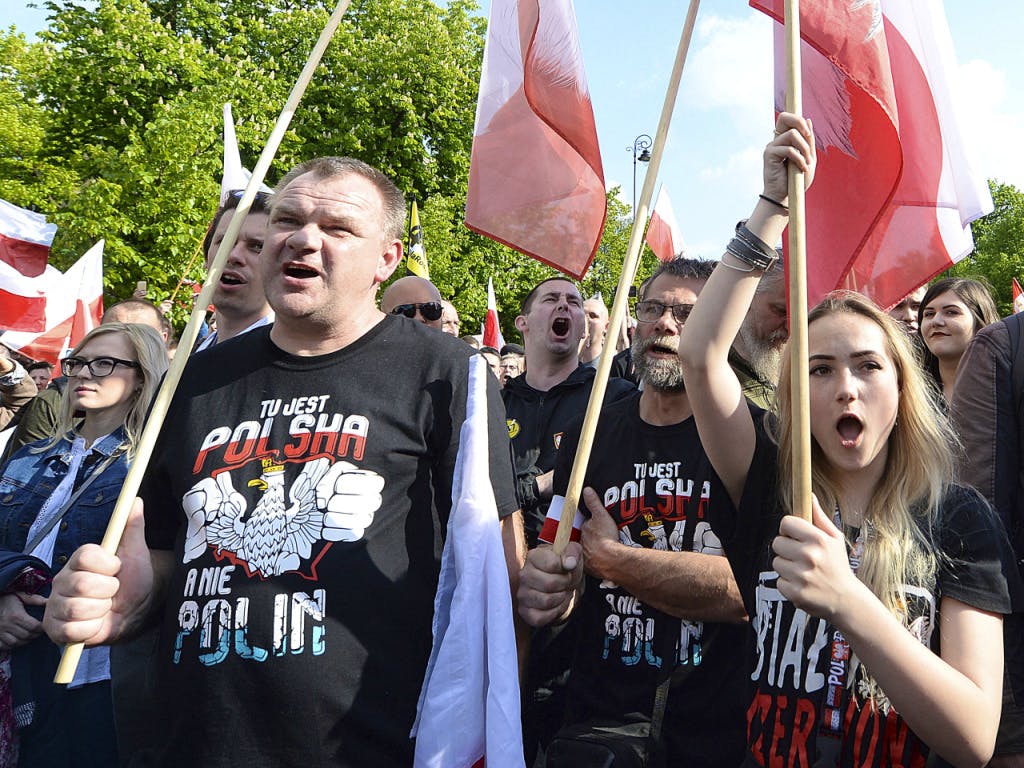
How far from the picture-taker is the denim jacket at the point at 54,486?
3227mm

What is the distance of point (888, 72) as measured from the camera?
2717 millimetres

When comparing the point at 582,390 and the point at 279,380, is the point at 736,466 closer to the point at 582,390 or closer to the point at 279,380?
the point at 279,380

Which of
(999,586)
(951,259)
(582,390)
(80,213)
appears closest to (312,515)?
(999,586)

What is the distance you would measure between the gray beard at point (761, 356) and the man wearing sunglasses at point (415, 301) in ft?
7.09

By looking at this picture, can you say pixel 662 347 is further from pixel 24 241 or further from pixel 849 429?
pixel 24 241

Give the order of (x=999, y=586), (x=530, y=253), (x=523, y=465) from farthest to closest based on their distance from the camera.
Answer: (x=523, y=465), (x=530, y=253), (x=999, y=586)

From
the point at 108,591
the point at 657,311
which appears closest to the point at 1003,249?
the point at 657,311

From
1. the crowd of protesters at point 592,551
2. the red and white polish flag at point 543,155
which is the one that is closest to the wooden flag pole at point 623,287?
the crowd of protesters at point 592,551

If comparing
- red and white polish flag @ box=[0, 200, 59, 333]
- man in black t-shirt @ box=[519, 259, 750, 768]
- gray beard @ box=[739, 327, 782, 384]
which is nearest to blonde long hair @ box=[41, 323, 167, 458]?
man in black t-shirt @ box=[519, 259, 750, 768]

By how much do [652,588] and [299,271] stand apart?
1265 mm

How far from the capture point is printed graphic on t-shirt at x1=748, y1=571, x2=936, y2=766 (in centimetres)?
199

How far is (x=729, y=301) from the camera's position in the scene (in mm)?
2168

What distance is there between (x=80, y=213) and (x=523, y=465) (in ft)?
41.9

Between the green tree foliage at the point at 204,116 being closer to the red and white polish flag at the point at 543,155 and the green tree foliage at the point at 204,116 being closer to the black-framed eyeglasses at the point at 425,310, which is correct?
the black-framed eyeglasses at the point at 425,310
